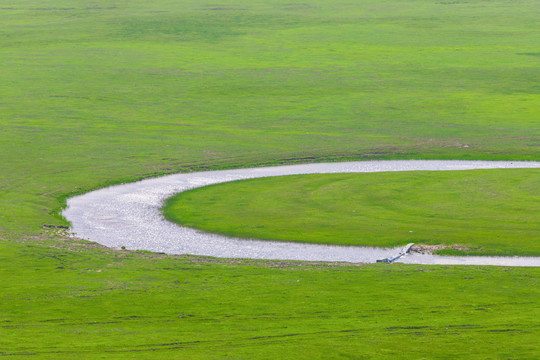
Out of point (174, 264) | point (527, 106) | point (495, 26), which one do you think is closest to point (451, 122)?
point (527, 106)

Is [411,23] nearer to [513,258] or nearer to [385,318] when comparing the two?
[513,258]

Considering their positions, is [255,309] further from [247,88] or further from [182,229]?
[247,88]

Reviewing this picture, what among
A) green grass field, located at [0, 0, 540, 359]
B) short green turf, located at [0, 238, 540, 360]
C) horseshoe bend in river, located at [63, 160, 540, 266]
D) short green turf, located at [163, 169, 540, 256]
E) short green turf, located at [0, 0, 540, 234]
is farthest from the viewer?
short green turf, located at [0, 0, 540, 234]

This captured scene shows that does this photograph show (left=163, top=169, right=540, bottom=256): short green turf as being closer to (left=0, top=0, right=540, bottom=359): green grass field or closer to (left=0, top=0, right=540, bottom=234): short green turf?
(left=0, top=0, right=540, bottom=359): green grass field

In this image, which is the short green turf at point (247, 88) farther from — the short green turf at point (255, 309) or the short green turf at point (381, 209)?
the short green turf at point (255, 309)

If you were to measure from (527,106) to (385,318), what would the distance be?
5383 cm

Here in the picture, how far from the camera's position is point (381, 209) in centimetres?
4369

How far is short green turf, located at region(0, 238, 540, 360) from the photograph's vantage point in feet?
79.2

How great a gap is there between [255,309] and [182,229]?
14.2 metres

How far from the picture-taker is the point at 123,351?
78.5 feet

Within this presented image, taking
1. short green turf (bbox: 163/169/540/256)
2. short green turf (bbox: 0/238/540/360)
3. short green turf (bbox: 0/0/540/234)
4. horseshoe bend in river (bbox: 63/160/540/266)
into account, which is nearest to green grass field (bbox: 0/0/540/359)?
short green turf (bbox: 0/238/540/360)

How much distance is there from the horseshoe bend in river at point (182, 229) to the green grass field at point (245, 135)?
1.87 m

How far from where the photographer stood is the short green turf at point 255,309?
24141 mm

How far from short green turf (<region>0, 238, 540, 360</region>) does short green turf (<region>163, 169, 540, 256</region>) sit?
196 inches
